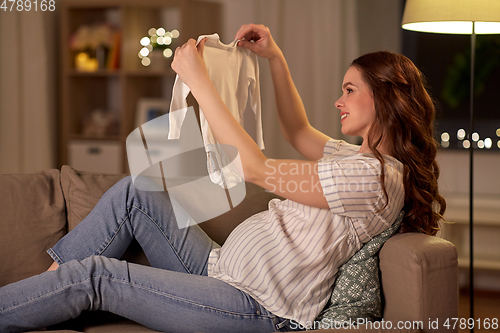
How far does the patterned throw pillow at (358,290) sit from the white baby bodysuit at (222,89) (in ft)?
1.26

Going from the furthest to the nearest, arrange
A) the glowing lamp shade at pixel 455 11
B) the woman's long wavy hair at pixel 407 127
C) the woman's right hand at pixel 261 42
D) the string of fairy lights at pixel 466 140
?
1. the string of fairy lights at pixel 466 140
2. the glowing lamp shade at pixel 455 11
3. the woman's right hand at pixel 261 42
4. the woman's long wavy hair at pixel 407 127

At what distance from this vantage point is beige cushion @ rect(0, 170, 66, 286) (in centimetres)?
139

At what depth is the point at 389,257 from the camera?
3.79 feet

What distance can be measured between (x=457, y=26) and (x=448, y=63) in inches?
40.8

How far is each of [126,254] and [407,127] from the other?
93 centimetres

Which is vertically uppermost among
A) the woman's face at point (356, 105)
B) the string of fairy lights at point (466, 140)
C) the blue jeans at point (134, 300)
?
the woman's face at point (356, 105)

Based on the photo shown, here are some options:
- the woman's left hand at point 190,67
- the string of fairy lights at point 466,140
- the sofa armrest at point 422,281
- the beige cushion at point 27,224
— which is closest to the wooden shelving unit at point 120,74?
the string of fairy lights at point 466,140

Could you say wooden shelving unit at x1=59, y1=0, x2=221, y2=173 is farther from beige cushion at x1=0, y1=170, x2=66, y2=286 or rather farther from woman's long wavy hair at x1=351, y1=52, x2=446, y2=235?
woman's long wavy hair at x1=351, y1=52, x2=446, y2=235

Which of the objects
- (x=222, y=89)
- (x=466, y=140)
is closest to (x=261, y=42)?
(x=222, y=89)

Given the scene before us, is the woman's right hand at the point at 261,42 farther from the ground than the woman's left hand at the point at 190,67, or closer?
farther from the ground

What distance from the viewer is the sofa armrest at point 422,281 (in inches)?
41.9

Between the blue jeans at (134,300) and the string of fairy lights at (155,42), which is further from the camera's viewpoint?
the string of fairy lights at (155,42)

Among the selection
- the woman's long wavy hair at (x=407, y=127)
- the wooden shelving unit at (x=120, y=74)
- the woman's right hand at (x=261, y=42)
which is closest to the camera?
the woman's long wavy hair at (x=407, y=127)

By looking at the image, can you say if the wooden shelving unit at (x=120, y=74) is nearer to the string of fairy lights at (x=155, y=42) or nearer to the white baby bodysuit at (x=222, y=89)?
the string of fairy lights at (x=155, y=42)
